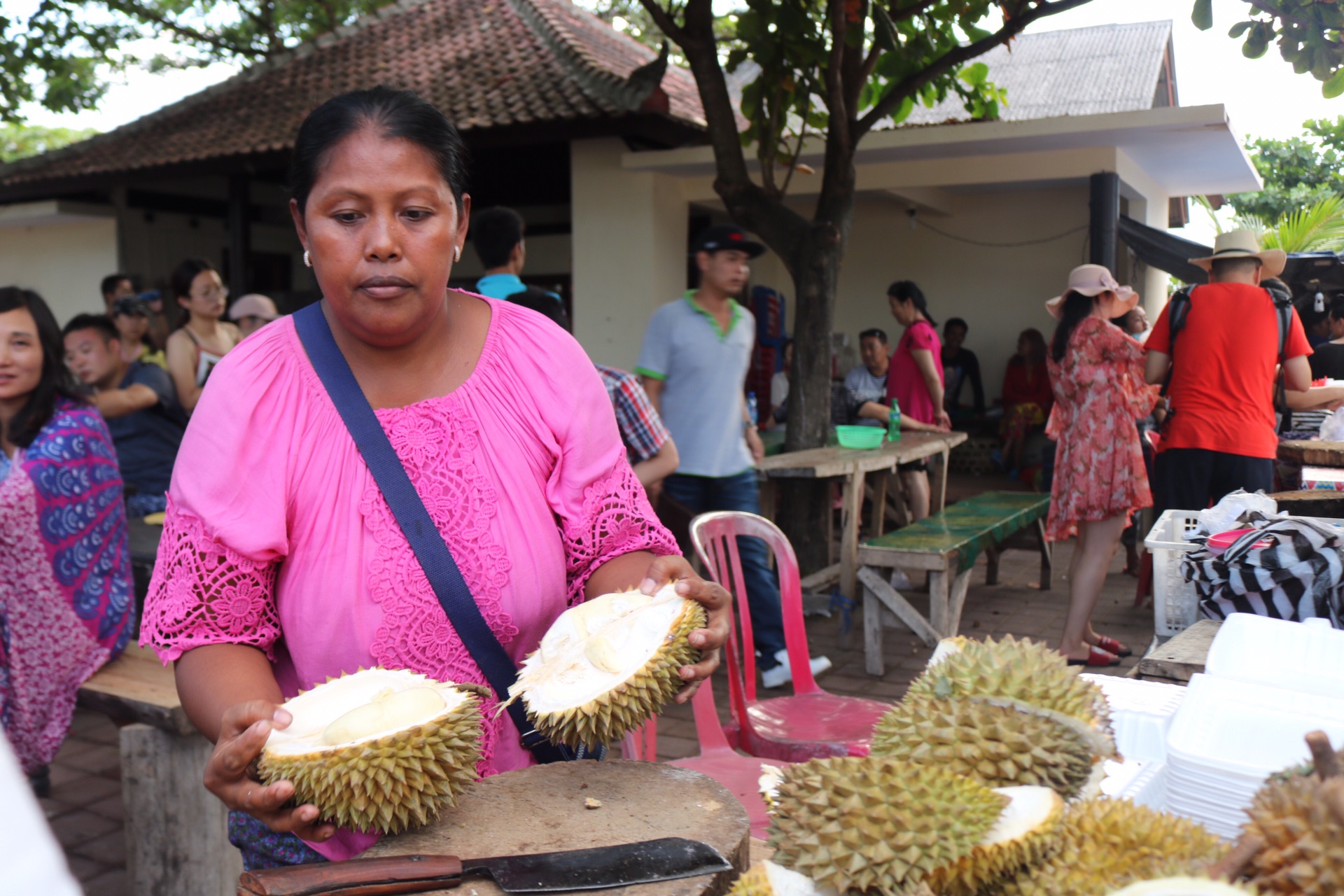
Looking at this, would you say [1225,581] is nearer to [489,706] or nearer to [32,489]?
[489,706]

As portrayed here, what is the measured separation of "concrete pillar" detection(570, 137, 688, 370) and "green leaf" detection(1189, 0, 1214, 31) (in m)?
6.16

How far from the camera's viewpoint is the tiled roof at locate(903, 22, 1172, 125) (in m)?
13.5

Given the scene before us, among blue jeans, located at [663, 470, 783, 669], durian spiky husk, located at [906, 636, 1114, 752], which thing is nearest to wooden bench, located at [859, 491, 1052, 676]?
blue jeans, located at [663, 470, 783, 669]

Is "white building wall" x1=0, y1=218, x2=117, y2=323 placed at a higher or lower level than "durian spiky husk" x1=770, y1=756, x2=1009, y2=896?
higher

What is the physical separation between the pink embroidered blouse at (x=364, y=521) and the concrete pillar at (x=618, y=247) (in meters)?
8.50

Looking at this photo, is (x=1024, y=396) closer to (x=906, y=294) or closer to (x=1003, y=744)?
(x=906, y=294)

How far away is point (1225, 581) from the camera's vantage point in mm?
2303

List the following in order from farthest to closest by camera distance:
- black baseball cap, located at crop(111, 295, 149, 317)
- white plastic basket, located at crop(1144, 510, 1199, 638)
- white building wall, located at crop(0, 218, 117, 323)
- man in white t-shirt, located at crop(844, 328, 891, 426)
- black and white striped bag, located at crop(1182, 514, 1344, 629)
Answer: white building wall, located at crop(0, 218, 117, 323) → man in white t-shirt, located at crop(844, 328, 891, 426) → black baseball cap, located at crop(111, 295, 149, 317) → white plastic basket, located at crop(1144, 510, 1199, 638) → black and white striped bag, located at crop(1182, 514, 1344, 629)

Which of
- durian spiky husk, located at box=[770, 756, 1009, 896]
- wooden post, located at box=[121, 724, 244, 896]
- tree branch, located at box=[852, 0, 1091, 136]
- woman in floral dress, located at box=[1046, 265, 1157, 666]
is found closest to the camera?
durian spiky husk, located at box=[770, 756, 1009, 896]

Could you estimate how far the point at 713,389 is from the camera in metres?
5.03

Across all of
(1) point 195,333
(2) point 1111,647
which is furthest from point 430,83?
(2) point 1111,647

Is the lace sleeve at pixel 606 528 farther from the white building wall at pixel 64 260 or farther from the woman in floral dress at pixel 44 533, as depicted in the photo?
the white building wall at pixel 64 260

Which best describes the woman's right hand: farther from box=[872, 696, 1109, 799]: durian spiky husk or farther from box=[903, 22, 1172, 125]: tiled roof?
box=[903, 22, 1172, 125]: tiled roof

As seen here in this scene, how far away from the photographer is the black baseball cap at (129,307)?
6.26m
